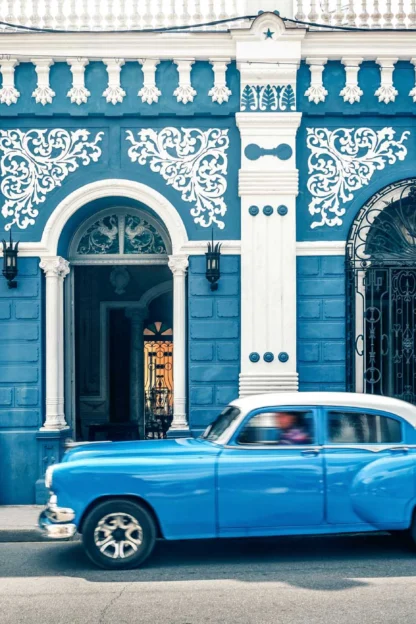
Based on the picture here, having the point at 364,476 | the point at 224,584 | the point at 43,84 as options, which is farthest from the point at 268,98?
the point at 224,584

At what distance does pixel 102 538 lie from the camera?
24.7ft

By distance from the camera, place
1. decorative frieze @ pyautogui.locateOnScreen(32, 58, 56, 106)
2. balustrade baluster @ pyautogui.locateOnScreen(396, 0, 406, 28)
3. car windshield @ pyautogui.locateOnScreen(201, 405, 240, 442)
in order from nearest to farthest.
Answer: car windshield @ pyautogui.locateOnScreen(201, 405, 240, 442)
decorative frieze @ pyautogui.locateOnScreen(32, 58, 56, 106)
balustrade baluster @ pyautogui.locateOnScreen(396, 0, 406, 28)

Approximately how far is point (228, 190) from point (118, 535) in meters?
5.16

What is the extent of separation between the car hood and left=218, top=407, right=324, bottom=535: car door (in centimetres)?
30

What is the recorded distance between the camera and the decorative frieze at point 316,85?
11195 mm

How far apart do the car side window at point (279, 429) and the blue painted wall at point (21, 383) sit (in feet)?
13.3

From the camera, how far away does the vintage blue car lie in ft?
24.6

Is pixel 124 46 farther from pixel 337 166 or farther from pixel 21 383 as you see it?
pixel 21 383

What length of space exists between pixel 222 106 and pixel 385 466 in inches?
215

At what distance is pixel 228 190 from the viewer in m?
11.2

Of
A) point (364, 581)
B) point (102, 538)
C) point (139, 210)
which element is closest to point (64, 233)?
point (139, 210)

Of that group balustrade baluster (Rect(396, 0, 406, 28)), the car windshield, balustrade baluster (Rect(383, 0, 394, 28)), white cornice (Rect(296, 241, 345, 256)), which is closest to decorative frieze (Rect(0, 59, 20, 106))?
white cornice (Rect(296, 241, 345, 256))

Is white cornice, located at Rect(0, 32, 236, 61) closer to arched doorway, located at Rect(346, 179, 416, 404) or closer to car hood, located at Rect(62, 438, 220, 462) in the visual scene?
arched doorway, located at Rect(346, 179, 416, 404)

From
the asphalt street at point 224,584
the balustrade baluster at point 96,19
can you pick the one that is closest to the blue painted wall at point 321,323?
the asphalt street at point 224,584
